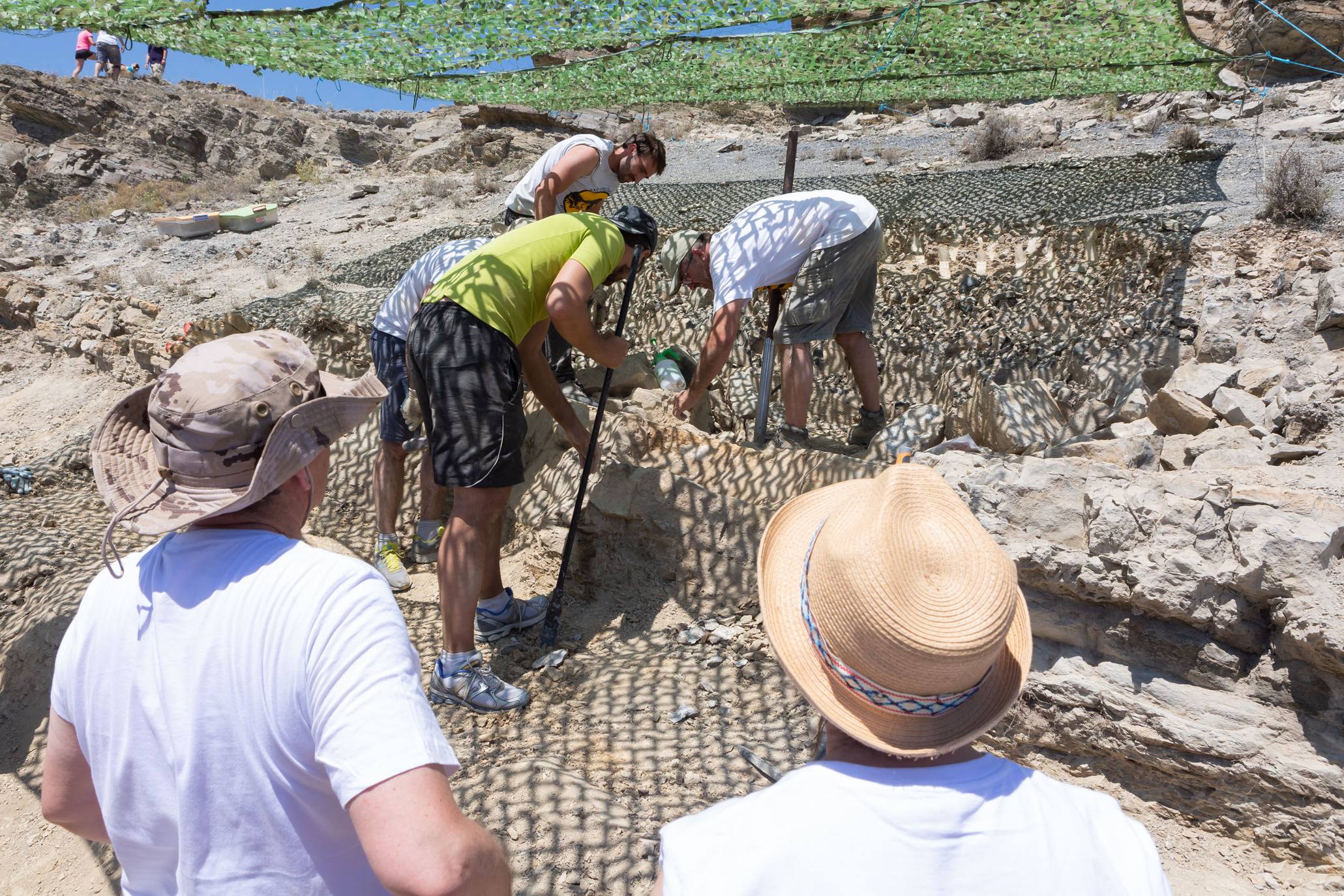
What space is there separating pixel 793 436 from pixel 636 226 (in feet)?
3.95

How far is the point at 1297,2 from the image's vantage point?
12.1 meters

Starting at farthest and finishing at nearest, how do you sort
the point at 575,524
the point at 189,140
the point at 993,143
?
1. the point at 189,140
2. the point at 993,143
3. the point at 575,524

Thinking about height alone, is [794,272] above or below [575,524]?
above

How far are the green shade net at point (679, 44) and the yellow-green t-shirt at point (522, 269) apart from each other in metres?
2.56

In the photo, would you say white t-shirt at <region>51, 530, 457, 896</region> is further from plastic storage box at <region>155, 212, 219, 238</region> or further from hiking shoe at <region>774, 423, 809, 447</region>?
plastic storage box at <region>155, 212, 219, 238</region>

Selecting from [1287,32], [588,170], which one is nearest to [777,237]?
[588,170]

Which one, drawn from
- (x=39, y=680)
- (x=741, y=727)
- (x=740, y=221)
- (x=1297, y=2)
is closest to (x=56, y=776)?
(x=741, y=727)

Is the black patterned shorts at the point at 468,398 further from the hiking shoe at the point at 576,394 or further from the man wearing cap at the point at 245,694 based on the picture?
the man wearing cap at the point at 245,694

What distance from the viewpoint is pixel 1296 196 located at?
14.2 ft

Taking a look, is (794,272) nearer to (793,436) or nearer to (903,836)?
(793,436)

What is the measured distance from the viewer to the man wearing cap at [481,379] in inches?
97.4

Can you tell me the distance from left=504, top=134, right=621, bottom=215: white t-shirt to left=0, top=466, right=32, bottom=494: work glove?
334 cm

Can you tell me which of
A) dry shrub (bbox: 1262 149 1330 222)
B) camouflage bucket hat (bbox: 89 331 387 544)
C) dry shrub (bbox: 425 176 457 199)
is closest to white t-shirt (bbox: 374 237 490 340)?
camouflage bucket hat (bbox: 89 331 387 544)

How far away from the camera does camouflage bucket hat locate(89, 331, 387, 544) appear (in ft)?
3.35
